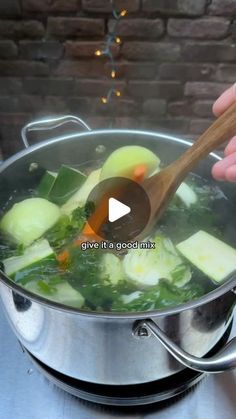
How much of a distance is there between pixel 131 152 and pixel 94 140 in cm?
11

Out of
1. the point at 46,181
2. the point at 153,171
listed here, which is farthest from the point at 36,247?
the point at 153,171

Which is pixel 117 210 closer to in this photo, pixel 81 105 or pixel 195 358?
pixel 195 358

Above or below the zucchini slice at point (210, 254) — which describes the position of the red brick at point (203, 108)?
below

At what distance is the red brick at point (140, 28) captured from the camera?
5.34 feet

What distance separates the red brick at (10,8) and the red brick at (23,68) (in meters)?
0.19

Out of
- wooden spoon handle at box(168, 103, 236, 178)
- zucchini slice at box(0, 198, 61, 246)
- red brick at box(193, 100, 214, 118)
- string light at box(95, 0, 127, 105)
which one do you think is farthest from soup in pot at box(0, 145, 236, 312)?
red brick at box(193, 100, 214, 118)

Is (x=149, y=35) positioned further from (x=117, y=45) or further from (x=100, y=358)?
(x=100, y=358)

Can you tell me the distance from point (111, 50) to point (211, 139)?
1029mm

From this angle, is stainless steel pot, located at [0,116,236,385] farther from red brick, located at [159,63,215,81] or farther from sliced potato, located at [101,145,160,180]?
red brick, located at [159,63,215,81]

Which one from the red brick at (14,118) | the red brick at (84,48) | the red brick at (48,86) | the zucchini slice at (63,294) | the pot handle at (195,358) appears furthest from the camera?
the red brick at (14,118)

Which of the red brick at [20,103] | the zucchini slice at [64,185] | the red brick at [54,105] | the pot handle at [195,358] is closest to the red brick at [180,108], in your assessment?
the red brick at [54,105]

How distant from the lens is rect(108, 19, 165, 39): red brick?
5.34 ft

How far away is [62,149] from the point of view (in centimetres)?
99

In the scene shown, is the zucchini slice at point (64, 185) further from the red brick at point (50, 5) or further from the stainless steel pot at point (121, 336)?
the red brick at point (50, 5)
